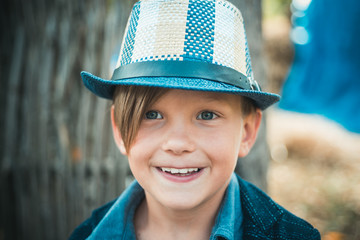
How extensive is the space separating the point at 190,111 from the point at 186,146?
0.16 m

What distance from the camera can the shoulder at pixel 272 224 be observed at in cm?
136

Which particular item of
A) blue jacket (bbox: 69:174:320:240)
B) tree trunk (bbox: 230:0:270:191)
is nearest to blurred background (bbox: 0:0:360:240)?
tree trunk (bbox: 230:0:270:191)

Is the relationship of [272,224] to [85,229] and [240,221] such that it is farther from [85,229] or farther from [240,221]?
[85,229]

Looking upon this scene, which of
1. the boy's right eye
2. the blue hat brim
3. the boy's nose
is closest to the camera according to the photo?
the blue hat brim

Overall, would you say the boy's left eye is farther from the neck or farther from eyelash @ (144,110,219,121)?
the neck

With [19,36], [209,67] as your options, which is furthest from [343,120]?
[19,36]

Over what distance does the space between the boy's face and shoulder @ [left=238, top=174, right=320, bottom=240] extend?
28 centimetres

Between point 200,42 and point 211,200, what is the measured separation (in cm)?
83

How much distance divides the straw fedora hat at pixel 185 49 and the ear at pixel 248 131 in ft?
0.73

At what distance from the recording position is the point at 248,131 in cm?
152

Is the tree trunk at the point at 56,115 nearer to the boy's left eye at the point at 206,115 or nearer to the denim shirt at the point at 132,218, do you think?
the denim shirt at the point at 132,218

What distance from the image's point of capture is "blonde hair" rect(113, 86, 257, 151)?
1.26 meters

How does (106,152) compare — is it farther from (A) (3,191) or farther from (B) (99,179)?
(A) (3,191)

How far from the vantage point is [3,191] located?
2744 mm
